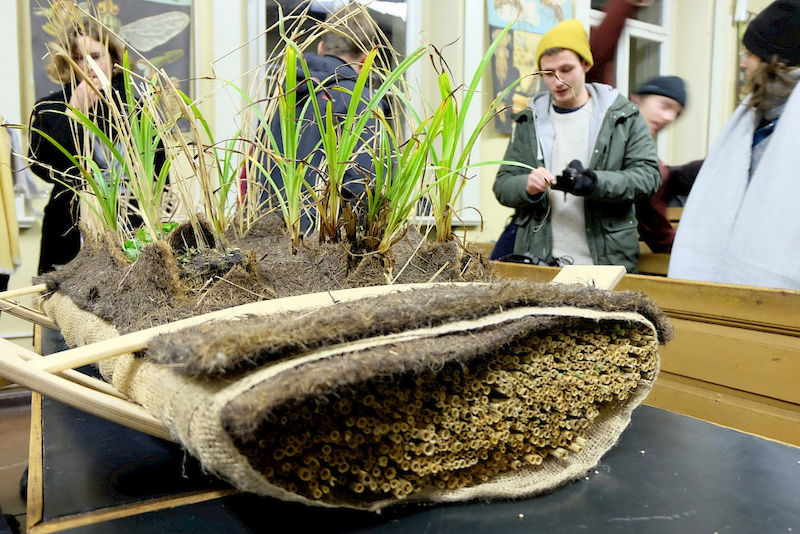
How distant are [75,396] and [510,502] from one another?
0.45 metres

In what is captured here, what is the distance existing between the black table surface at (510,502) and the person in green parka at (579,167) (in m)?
1.02

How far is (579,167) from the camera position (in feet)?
5.45

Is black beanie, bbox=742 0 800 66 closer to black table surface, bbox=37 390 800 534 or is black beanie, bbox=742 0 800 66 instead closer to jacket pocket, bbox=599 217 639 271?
jacket pocket, bbox=599 217 639 271

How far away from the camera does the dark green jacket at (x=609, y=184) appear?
168cm

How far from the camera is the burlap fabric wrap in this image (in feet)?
1.46

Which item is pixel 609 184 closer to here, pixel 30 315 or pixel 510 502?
pixel 510 502

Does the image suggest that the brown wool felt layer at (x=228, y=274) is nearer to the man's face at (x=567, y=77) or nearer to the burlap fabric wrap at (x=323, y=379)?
the burlap fabric wrap at (x=323, y=379)

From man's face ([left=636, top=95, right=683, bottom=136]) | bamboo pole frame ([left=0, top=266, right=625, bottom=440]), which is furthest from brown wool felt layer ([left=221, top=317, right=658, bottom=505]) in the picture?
man's face ([left=636, top=95, right=683, bottom=136])

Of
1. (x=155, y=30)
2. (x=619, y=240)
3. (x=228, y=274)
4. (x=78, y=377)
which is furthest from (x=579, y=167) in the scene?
(x=155, y=30)

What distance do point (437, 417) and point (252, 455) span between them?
0.19 metres

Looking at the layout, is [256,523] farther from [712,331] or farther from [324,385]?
[712,331]

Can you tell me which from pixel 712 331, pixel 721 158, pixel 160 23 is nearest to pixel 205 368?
pixel 712 331

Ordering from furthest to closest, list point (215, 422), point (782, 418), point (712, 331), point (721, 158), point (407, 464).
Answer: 1. point (721, 158)
2. point (712, 331)
3. point (782, 418)
4. point (407, 464)
5. point (215, 422)

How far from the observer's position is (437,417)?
566 mm
